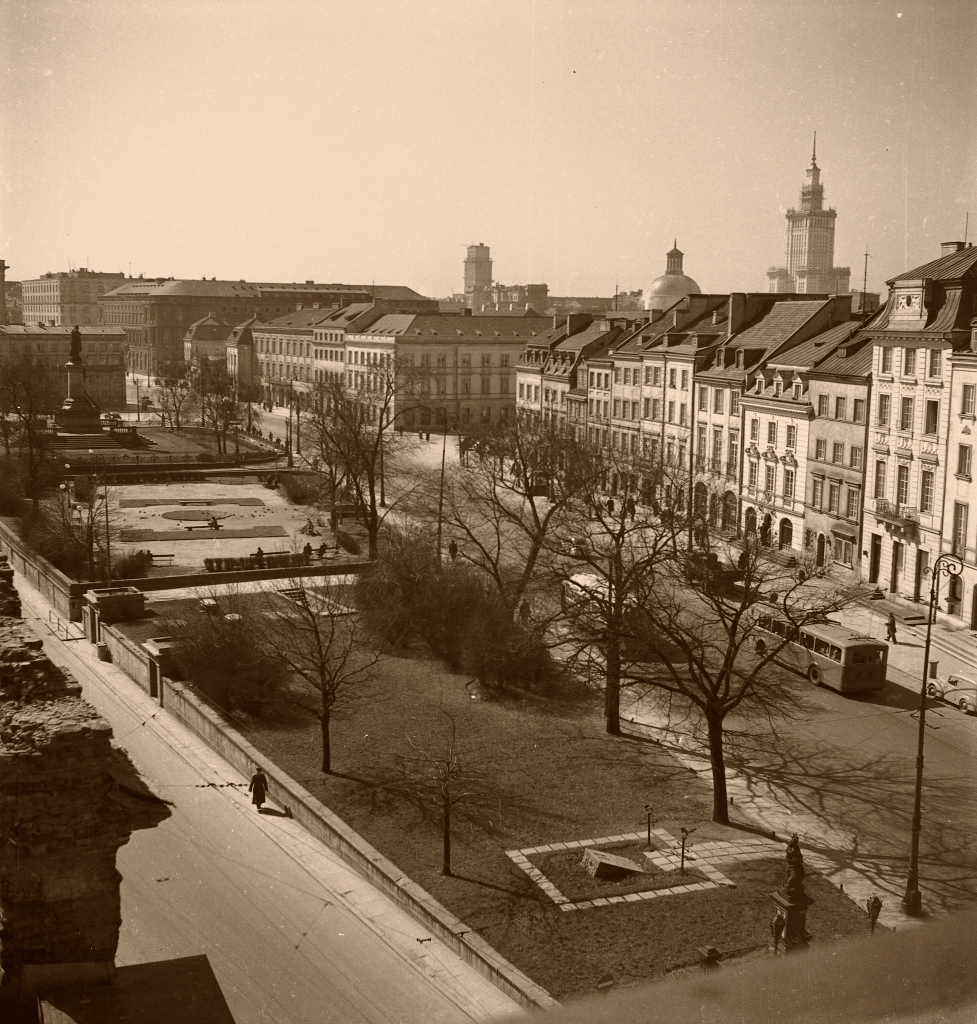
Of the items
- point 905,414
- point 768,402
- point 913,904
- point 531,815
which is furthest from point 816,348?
point 913,904

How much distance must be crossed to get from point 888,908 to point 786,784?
17.7ft

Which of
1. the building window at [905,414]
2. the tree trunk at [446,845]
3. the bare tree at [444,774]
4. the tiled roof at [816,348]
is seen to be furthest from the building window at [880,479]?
the tree trunk at [446,845]

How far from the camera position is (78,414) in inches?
3083

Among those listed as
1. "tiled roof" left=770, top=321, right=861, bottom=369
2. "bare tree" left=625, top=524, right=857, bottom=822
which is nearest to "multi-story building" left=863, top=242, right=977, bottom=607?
"tiled roof" left=770, top=321, right=861, bottom=369

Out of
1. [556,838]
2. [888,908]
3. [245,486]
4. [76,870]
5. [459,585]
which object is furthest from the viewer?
[245,486]

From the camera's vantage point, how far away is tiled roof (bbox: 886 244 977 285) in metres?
37.4

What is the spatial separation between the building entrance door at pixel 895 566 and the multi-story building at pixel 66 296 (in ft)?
496

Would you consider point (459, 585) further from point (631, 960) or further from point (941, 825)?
point (631, 960)

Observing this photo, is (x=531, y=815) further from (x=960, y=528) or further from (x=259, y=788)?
(x=960, y=528)

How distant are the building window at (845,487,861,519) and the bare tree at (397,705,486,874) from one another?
22291mm

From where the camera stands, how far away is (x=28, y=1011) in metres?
12.1

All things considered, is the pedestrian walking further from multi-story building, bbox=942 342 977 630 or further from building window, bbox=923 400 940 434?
building window, bbox=923 400 940 434

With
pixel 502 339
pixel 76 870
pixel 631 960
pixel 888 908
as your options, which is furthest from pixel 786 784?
pixel 502 339

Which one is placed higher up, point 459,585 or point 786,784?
point 459,585
